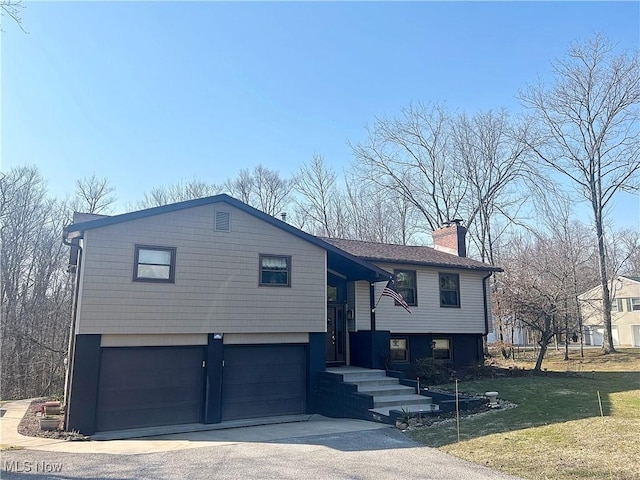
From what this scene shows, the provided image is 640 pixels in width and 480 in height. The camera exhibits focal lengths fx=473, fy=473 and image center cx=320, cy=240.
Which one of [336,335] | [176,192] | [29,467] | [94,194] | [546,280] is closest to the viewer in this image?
[29,467]

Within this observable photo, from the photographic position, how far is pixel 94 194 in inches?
1136

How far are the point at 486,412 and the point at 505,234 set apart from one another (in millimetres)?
25089

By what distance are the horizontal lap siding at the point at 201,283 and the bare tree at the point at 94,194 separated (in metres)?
19.8

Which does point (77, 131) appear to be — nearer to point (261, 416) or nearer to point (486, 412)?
point (261, 416)

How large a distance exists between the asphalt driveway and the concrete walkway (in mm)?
324

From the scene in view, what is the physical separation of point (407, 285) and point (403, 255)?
113 centimetres

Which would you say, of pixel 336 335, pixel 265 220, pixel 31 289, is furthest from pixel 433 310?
pixel 31 289

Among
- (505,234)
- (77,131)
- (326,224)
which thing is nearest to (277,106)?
(77,131)

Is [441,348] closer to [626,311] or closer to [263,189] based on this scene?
[263,189]

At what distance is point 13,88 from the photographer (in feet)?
28.6

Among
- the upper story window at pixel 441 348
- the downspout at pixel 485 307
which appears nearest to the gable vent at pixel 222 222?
the upper story window at pixel 441 348

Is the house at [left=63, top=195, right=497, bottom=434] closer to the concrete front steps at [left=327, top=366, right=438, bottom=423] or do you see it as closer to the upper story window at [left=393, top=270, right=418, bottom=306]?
the concrete front steps at [left=327, top=366, right=438, bottom=423]

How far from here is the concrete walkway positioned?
28.0 feet

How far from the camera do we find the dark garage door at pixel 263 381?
11.5 metres
